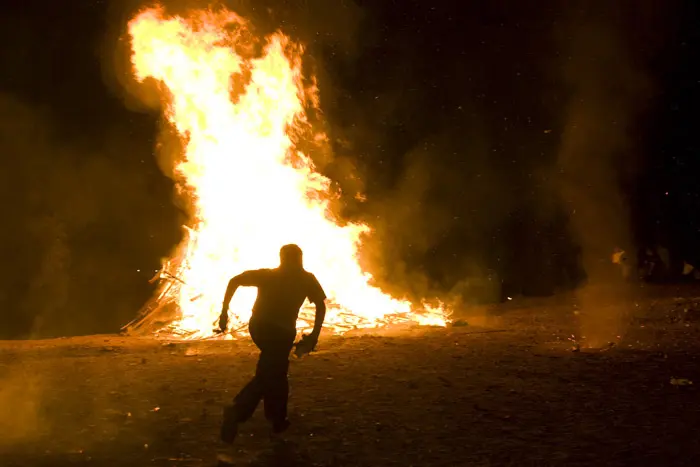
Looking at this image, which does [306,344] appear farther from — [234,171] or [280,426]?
[234,171]

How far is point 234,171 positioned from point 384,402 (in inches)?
285

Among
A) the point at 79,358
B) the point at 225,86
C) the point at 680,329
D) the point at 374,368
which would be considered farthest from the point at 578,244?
the point at 79,358

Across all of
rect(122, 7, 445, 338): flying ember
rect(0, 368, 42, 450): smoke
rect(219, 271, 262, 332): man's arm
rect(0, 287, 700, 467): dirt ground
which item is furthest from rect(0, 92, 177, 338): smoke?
rect(219, 271, 262, 332): man's arm

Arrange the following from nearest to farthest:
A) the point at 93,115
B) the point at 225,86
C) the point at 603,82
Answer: the point at 225,86 → the point at 603,82 → the point at 93,115

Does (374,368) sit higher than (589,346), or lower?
lower

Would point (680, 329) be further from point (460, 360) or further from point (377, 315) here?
point (377, 315)

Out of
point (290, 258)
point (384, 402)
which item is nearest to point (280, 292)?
point (290, 258)

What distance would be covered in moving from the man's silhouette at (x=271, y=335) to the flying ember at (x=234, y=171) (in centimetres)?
680

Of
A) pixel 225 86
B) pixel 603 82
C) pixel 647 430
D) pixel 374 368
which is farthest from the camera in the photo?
pixel 603 82

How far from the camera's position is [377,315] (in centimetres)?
1281

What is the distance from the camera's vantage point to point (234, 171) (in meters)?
12.6

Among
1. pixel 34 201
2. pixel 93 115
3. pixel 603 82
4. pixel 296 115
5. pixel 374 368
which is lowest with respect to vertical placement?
pixel 374 368

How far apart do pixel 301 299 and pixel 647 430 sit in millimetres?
3022

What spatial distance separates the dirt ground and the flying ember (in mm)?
Result: 1951
